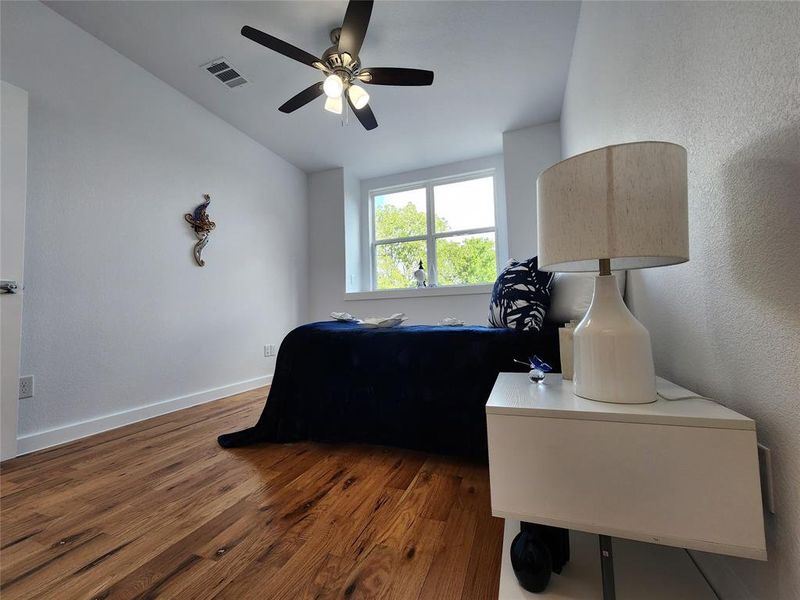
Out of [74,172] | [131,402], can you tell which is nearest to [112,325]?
[131,402]

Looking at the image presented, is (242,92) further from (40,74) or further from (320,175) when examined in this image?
(320,175)

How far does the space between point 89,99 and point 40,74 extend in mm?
236

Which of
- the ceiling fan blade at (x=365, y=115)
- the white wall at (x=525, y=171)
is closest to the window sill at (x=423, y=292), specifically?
the white wall at (x=525, y=171)

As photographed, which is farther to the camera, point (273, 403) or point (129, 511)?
point (273, 403)

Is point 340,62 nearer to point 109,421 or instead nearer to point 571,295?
point 571,295

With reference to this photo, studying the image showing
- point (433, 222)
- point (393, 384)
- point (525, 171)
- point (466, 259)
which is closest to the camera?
point (393, 384)

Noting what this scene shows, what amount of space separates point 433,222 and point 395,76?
2.23m

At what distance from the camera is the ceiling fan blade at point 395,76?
2.04 m

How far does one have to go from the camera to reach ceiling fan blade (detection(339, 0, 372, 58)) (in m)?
1.69

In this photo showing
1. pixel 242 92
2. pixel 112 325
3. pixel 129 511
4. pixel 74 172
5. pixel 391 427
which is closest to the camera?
pixel 129 511

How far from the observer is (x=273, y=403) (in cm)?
183

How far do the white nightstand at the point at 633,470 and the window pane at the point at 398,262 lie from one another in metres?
3.53

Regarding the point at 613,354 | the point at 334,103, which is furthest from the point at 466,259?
the point at 613,354

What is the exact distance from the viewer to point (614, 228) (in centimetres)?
65
